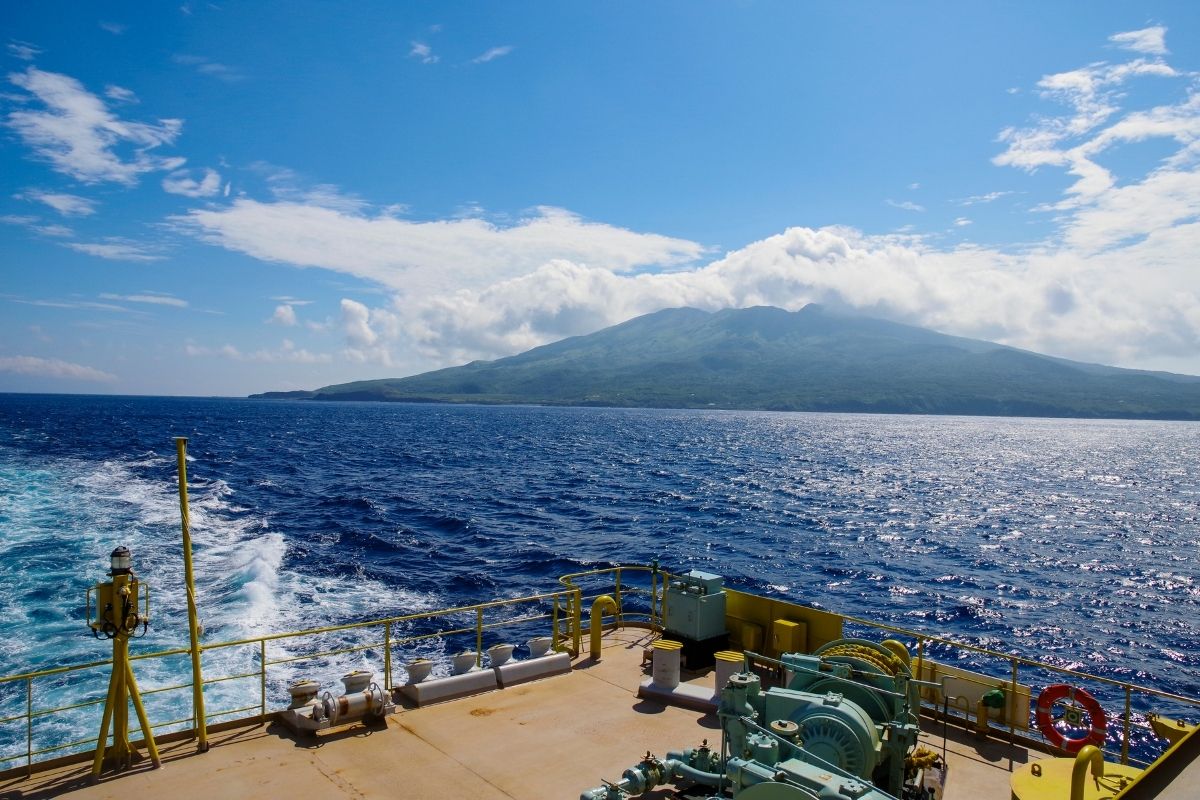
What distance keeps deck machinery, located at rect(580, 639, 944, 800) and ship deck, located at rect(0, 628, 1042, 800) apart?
30.2 inches

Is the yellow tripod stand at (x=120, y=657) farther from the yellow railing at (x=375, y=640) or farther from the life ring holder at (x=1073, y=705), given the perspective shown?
the life ring holder at (x=1073, y=705)

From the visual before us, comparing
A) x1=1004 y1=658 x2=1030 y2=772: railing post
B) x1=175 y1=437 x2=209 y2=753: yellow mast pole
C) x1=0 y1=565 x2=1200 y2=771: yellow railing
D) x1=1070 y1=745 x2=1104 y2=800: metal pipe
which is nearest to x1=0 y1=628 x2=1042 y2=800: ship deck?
x1=1004 y1=658 x2=1030 y2=772: railing post

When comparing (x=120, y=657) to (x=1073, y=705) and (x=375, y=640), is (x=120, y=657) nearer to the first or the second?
(x=1073, y=705)

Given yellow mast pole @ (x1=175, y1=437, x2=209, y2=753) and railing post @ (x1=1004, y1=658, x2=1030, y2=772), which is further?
railing post @ (x1=1004, y1=658, x2=1030, y2=772)

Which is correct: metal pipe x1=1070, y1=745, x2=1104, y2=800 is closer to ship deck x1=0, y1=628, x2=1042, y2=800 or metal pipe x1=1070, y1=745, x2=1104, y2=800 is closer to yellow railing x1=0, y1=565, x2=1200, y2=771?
yellow railing x1=0, y1=565, x2=1200, y2=771

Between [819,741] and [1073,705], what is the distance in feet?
18.5

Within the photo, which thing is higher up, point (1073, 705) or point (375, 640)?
point (1073, 705)

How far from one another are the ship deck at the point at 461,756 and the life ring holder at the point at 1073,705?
0.43 m

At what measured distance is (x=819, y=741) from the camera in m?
7.52

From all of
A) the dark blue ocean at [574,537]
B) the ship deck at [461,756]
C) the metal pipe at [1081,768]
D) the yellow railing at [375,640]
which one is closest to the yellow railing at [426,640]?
the yellow railing at [375,640]

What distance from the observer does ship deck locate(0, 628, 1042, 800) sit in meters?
9.12

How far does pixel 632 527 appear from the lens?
156 ft

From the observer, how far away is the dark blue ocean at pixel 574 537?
26.6 metres

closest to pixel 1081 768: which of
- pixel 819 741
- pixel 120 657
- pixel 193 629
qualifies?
pixel 819 741
